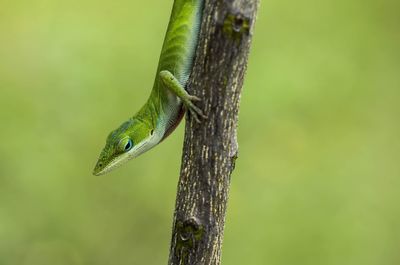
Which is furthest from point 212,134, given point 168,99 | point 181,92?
point 168,99

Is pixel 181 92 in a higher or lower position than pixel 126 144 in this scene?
higher

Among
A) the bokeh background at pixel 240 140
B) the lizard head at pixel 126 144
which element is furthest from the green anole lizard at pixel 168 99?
the bokeh background at pixel 240 140

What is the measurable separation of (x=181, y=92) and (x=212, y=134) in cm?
35

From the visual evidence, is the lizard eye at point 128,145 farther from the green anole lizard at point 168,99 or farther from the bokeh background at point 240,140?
the bokeh background at point 240,140

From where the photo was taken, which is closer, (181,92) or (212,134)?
(212,134)

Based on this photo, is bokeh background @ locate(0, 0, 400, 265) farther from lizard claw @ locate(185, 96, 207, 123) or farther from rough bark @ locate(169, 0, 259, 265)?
lizard claw @ locate(185, 96, 207, 123)

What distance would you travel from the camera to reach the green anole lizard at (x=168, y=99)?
2.59 meters

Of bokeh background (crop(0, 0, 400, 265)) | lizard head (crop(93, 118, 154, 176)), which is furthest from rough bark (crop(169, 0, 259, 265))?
bokeh background (crop(0, 0, 400, 265))

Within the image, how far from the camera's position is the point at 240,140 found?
18.7 feet

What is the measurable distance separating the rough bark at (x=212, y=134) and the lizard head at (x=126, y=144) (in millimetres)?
739

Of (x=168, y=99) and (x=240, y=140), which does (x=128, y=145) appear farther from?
(x=240, y=140)

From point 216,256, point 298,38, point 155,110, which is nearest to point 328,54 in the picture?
point 298,38

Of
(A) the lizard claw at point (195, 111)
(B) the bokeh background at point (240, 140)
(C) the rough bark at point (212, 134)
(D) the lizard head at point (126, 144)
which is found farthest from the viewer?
(B) the bokeh background at point (240, 140)

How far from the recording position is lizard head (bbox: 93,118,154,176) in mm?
3006
